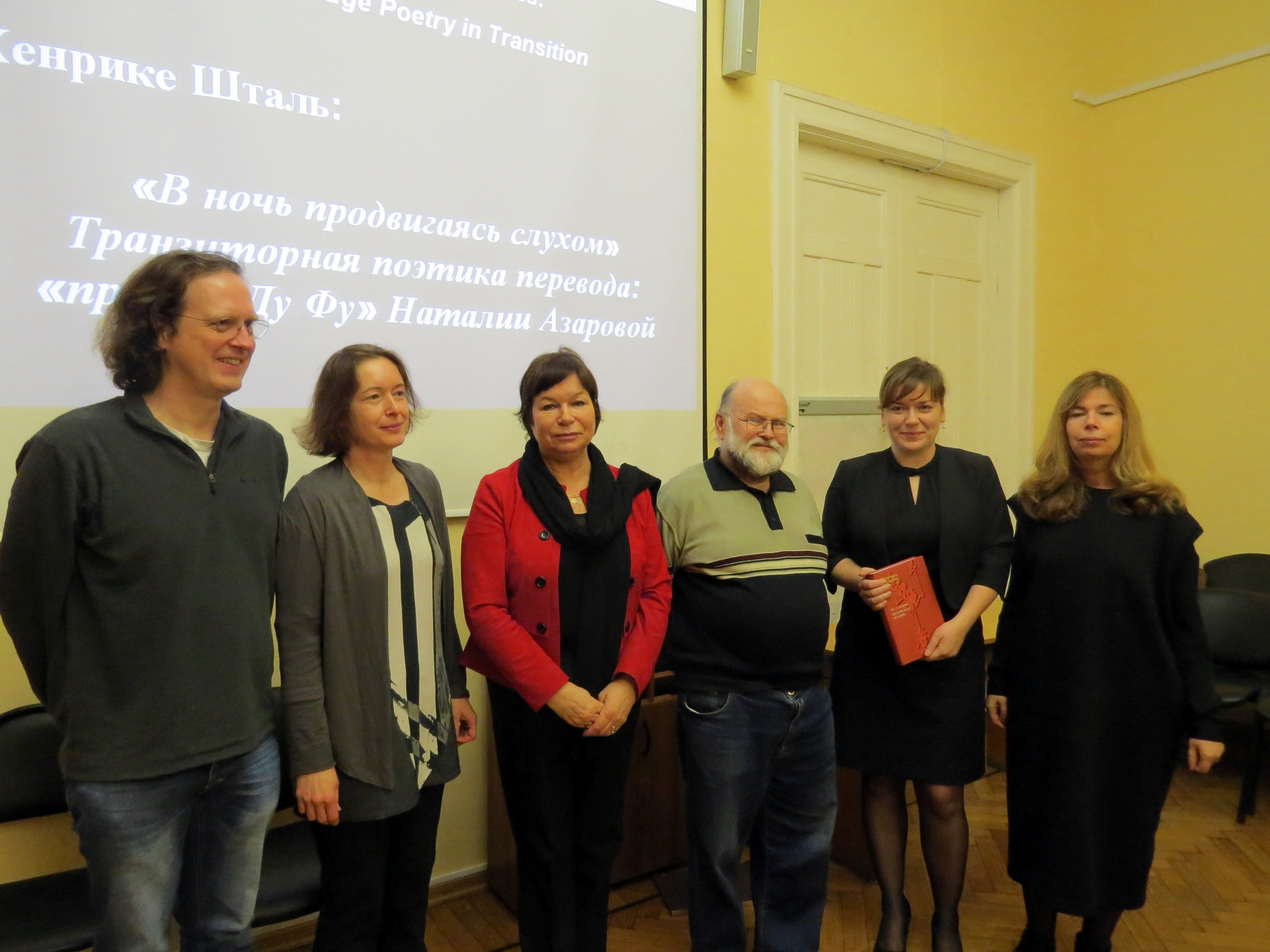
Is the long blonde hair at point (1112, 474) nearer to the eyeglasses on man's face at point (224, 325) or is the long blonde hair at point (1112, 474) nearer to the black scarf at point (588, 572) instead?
the black scarf at point (588, 572)

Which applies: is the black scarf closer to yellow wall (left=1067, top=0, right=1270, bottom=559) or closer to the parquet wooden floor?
the parquet wooden floor

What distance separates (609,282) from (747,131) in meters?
0.91

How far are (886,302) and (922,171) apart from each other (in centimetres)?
66

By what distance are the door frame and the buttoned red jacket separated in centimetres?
180

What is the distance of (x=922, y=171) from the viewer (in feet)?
13.2

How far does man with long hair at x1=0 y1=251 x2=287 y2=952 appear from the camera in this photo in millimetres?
1356

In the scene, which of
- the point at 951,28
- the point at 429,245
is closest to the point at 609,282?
the point at 429,245

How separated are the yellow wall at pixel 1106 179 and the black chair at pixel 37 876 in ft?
7.50

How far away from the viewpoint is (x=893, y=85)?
376cm

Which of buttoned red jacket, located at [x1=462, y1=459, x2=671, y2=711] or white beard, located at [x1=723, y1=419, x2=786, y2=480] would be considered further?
white beard, located at [x1=723, y1=419, x2=786, y2=480]

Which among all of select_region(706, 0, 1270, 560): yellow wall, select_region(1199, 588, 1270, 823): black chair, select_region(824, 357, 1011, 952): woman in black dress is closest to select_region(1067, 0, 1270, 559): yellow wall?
select_region(706, 0, 1270, 560): yellow wall

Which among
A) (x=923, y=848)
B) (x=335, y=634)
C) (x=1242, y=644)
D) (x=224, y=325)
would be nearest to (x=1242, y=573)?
(x=1242, y=644)

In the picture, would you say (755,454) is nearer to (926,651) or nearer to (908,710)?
(926,651)

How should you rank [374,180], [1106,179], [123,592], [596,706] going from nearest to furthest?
[123,592] < [596,706] < [374,180] < [1106,179]
